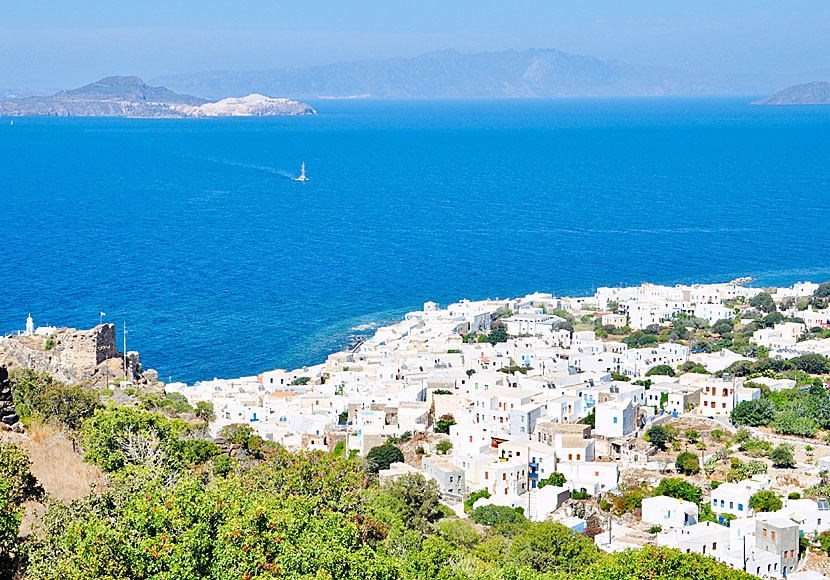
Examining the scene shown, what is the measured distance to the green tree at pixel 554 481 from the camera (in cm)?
3038

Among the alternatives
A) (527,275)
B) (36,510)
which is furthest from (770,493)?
(527,275)

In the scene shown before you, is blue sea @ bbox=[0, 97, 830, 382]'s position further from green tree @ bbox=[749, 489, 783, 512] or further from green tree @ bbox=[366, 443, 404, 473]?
green tree @ bbox=[749, 489, 783, 512]

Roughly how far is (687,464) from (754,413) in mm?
5653

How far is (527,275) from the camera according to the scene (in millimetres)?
67875

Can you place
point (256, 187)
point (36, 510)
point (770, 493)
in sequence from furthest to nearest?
point (256, 187) < point (770, 493) < point (36, 510)

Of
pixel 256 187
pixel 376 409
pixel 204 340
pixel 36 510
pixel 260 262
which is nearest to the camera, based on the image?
pixel 36 510

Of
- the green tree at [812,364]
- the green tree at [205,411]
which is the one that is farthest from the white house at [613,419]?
the green tree at [205,411]

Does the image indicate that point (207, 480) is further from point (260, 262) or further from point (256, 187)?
point (256, 187)

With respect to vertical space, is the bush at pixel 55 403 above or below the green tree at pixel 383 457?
above

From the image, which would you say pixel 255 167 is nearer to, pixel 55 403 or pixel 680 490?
pixel 55 403

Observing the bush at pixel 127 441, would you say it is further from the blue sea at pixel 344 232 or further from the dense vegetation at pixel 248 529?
the blue sea at pixel 344 232

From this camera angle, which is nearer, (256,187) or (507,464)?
(507,464)

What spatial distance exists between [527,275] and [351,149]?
89118 millimetres

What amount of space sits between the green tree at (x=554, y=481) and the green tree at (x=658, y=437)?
426 cm
